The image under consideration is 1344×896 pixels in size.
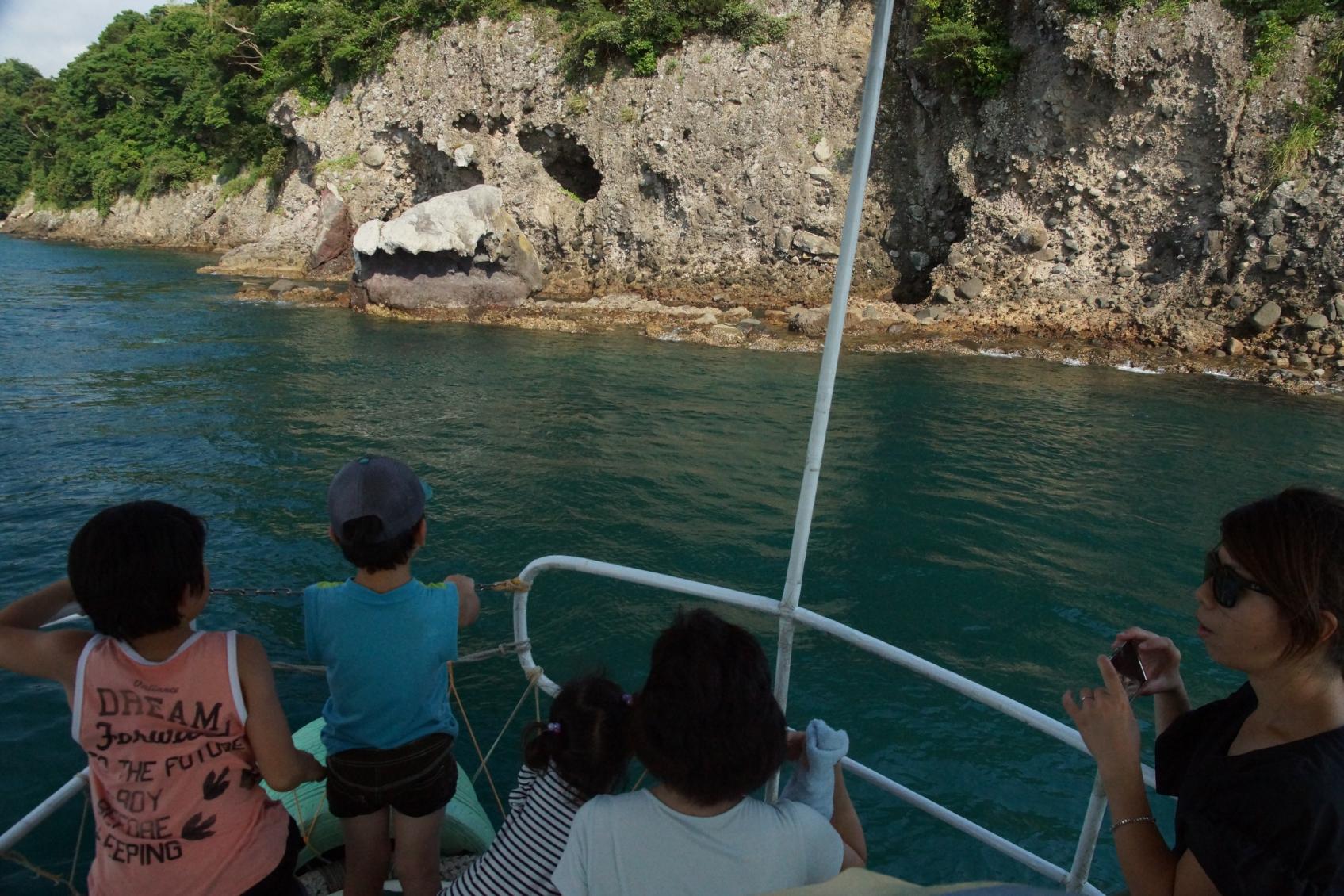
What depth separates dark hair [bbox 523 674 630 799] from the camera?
190 centimetres

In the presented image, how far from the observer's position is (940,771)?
4.61 meters

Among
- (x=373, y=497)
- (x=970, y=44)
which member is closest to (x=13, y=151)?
(x=970, y=44)

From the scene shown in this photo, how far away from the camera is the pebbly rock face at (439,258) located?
68.5ft

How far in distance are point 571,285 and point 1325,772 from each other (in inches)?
954

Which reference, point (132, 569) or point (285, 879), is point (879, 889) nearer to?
point (285, 879)

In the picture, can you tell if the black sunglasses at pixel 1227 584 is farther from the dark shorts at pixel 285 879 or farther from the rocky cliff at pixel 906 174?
the rocky cliff at pixel 906 174

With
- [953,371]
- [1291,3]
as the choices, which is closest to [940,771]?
[953,371]

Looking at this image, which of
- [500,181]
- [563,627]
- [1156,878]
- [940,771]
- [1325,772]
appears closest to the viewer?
[1325,772]

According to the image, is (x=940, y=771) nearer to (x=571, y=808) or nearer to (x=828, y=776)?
(x=828, y=776)

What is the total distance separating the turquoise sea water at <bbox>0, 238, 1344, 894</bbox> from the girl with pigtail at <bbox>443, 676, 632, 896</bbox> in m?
2.54

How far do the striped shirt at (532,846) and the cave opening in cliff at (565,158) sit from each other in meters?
25.1

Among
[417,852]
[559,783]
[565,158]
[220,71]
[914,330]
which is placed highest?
[220,71]

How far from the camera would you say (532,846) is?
191 cm

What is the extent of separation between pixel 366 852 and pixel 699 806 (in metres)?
1.27
